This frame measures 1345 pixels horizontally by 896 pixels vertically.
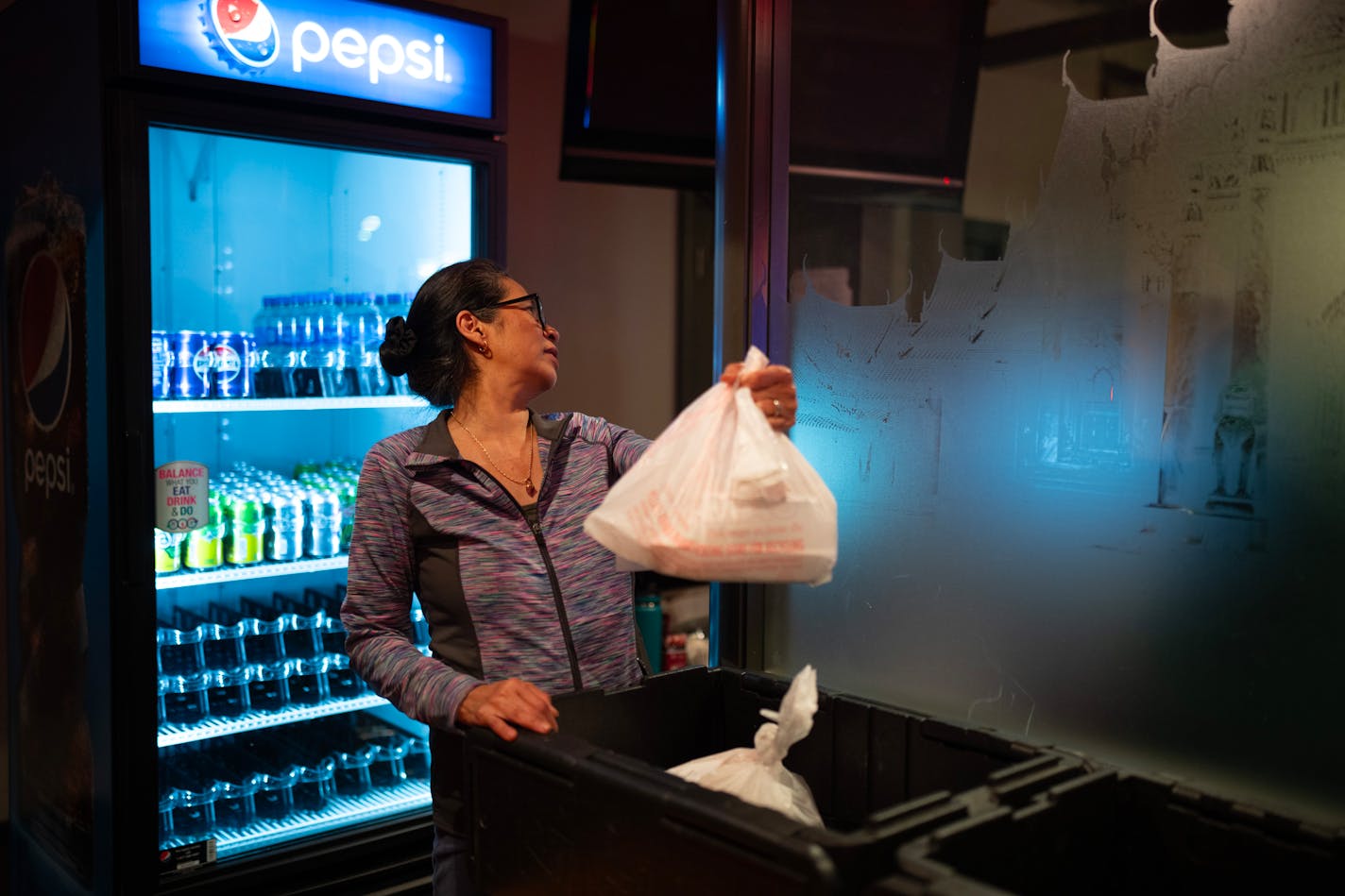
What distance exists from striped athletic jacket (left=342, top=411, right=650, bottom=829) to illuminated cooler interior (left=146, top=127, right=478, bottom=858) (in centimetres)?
121

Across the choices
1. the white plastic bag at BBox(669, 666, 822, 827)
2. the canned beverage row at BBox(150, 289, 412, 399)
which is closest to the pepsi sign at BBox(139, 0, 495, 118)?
the canned beverage row at BBox(150, 289, 412, 399)

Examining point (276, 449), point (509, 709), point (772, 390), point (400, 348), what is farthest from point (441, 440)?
point (276, 449)

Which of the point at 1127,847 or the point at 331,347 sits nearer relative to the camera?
the point at 1127,847

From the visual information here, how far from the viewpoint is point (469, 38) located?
310 cm

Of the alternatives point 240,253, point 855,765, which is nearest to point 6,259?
point 240,253

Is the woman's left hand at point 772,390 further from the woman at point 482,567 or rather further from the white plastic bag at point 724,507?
the woman at point 482,567

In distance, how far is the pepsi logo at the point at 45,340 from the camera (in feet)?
9.18

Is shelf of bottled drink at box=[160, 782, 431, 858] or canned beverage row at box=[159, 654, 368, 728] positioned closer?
shelf of bottled drink at box=[160, 782, 431, 858]

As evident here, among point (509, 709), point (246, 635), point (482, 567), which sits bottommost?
point (246, 635)

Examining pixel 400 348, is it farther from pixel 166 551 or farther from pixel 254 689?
pixel 254 689

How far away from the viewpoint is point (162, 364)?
301 centimetres

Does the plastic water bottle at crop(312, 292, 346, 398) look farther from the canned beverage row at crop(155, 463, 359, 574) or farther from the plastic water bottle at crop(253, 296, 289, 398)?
the canned beverage row at crop(155, 463, 359, 574)

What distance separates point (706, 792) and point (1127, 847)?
1.66ft

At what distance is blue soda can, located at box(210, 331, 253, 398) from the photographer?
10.1ft
